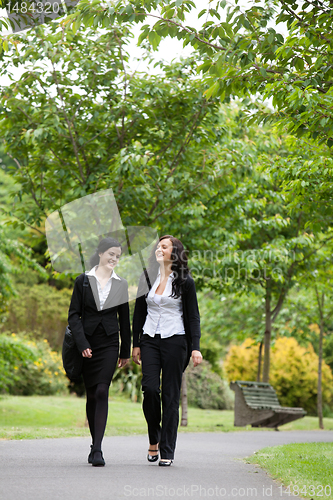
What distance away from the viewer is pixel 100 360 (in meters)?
5.21

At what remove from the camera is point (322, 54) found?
5.80 m

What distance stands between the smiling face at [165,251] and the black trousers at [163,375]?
0.71 meters

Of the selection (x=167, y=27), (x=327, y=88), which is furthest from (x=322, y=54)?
(x=167, y=27)

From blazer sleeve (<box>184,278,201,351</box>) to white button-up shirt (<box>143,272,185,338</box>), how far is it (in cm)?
6

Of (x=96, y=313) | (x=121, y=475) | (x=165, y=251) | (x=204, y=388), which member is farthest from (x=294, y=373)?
(x=121, y=475)

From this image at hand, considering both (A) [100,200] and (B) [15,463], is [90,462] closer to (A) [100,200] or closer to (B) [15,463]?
(B) [15,463]

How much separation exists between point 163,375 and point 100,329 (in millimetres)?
693

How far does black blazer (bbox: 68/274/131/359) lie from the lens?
5.20 m

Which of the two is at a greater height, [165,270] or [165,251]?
[165,251]

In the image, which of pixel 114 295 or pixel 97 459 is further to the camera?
pixel 114 295

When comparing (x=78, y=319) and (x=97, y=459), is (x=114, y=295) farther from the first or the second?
(x=97, y=459)

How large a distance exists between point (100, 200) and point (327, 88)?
384 cm

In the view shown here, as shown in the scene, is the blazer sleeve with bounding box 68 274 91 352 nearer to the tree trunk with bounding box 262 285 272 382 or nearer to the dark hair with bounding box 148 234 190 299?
the dark hair with bounding box 148 234 190 299

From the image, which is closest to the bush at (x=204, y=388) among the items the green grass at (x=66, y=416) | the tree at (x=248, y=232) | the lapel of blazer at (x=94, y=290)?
the green grass at (x=66, y=416)
